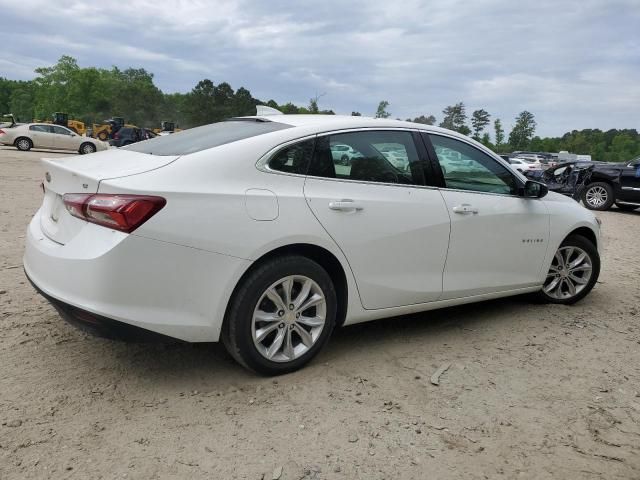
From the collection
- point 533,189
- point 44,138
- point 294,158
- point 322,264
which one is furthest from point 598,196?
point 44,138

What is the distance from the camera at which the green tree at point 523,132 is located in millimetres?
95062

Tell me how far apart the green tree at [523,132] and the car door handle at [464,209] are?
97240 millimetres

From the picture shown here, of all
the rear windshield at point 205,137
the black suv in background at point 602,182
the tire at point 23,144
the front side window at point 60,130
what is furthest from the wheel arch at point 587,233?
the tire at point 23,144

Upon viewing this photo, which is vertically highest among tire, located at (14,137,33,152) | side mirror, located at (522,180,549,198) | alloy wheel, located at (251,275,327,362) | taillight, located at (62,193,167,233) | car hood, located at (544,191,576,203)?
side mirror, located at (522,180,549,198)

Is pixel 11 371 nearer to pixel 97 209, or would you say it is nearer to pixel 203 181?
pixel 97 209

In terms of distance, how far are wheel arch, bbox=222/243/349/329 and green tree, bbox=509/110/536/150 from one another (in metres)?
98.2

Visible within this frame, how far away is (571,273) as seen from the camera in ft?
16.2

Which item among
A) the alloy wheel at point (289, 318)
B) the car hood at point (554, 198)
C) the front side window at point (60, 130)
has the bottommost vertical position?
the alloy wheel at point (289, 318)

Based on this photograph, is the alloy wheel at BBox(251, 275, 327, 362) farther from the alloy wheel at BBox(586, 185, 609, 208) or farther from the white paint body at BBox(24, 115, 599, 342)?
the alloy wheel at BBox(586, 185, 609, 208)

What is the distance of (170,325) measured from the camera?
9.16 feet

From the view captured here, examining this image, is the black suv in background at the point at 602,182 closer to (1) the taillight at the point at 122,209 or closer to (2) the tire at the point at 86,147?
(1) the taillight at the point at 122,209

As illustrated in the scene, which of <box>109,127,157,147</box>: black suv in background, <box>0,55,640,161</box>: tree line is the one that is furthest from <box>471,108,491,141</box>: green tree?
<box>109,127,157,147</box>: black suv in background

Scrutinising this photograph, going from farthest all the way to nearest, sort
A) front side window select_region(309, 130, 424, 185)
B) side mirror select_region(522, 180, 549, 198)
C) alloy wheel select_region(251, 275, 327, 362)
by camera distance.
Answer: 1. side mirror select_region(522, 180, 549, 198)
2. front side window select_region(309, 130, 424, 185)
3. alloy wheel select_region(251, 275, 327, 362)

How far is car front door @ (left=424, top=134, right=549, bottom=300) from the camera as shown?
3893 mm
